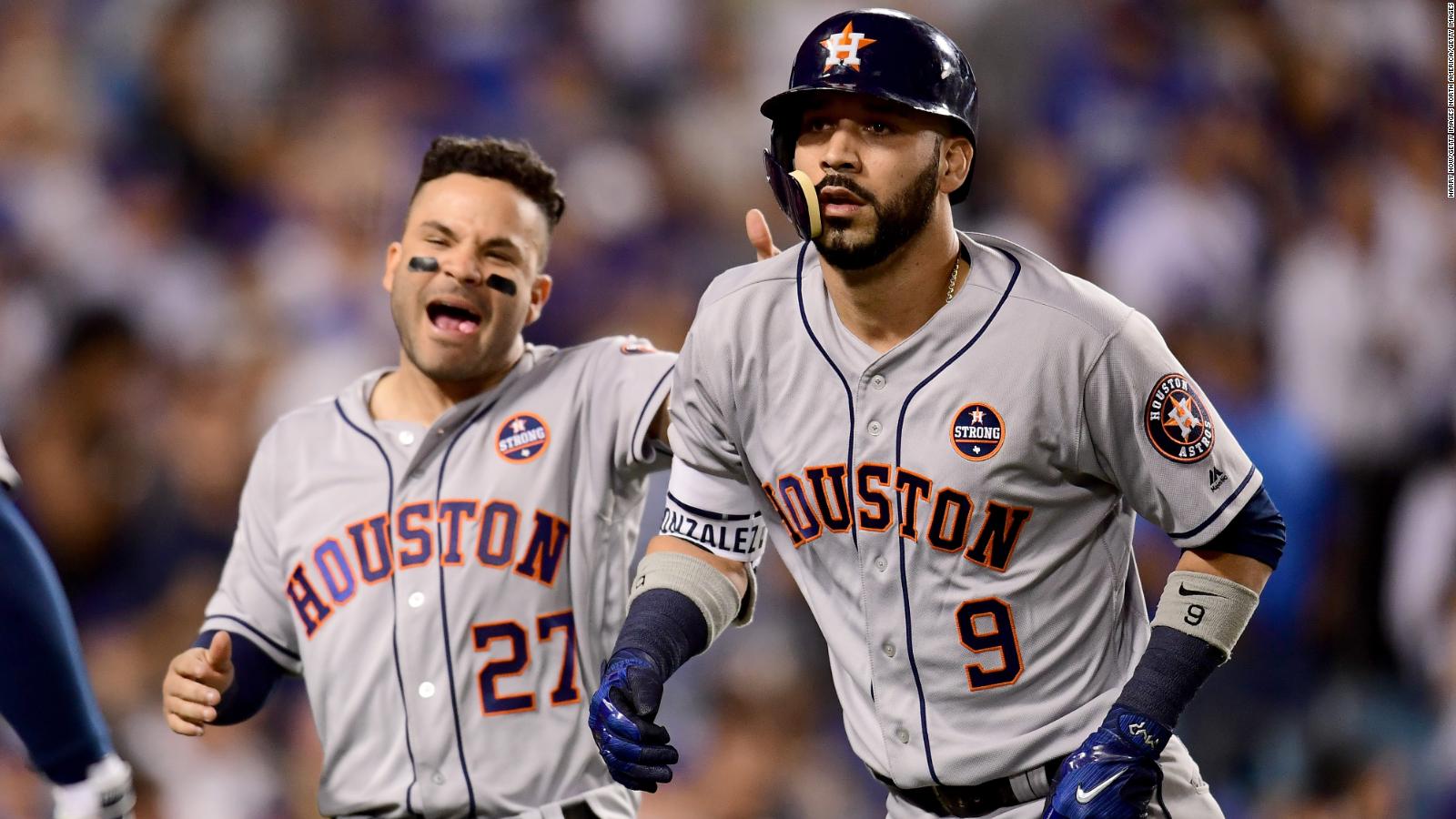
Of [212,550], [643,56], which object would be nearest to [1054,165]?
[643,56]

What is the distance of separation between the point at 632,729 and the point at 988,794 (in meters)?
0.52

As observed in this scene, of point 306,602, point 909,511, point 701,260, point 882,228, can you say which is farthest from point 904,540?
point 701,260

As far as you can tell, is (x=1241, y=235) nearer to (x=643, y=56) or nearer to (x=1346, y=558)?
(x=1346, y=558)

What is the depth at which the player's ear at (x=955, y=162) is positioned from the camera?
205 centimetres

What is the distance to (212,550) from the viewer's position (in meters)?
4.00

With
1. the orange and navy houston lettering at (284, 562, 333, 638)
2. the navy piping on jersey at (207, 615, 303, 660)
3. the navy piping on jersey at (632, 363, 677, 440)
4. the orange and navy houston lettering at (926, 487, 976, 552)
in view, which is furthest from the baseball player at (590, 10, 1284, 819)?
the navy piping on jersey at (207, 615, 303, 660)

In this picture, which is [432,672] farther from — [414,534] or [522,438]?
[522,438]

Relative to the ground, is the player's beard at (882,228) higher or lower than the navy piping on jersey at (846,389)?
higher

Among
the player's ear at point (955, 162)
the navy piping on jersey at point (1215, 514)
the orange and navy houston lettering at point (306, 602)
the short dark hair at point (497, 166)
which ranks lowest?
the orange and navy houston lettering at point (306, 602)

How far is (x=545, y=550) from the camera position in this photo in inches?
97.1

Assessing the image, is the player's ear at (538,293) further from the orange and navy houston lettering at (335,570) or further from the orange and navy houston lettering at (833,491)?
the orange and navy houston lettering at (833,491)

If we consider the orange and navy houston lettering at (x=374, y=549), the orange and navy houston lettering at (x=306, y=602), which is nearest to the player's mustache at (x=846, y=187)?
the orange and navy houston lettering at (x=374, y=549)

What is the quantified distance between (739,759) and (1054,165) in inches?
84.4

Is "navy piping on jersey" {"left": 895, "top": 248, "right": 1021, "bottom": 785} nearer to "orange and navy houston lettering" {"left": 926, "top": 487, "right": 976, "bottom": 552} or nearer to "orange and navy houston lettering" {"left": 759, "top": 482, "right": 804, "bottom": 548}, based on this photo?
"orange and navy houston lettering" {"left": 926, "top": 487, "right": 976, "bottom": 552}
